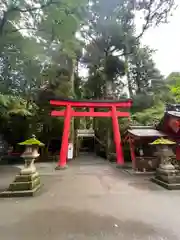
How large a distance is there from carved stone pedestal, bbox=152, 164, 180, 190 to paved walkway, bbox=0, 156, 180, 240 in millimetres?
347

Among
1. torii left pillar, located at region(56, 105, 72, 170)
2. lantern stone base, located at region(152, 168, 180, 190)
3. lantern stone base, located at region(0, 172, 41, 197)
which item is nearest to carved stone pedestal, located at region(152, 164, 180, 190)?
lantern stone base, located at region(152, 168, 180, 190)

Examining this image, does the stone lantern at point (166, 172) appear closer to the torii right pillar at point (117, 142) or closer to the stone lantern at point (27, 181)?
the stone lantern at point (27, 181)

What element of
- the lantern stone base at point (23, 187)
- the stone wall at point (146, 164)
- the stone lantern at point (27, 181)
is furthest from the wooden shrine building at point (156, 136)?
the lantern stone base at point (23, 187)

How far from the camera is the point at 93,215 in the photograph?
167 inches

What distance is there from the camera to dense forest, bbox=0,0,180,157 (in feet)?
21.8

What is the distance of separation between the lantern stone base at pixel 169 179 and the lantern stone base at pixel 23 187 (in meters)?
4.35

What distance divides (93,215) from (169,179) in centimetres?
369

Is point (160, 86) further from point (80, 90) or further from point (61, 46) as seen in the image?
point (61, 46)

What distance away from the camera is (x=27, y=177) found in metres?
6.36

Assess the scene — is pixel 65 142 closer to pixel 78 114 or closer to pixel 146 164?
pixel 78 114

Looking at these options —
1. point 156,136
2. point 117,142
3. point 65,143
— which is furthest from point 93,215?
point 117,142

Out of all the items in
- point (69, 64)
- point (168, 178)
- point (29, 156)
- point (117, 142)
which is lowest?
point (168, 178)

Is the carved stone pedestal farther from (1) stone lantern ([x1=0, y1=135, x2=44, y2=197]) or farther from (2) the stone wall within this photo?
(1) stone lantern ([x1=0, y1=135, x2=44, y2=197])

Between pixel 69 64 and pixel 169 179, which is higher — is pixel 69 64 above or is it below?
above
